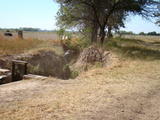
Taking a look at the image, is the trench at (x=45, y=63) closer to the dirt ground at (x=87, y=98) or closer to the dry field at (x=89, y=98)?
the dry field at (x=89, y=98)

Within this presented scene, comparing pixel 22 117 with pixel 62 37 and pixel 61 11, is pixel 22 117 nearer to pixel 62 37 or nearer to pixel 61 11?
pixel 61 11

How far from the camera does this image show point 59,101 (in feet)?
20.7

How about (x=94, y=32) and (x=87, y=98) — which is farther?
(x=94, y=32)

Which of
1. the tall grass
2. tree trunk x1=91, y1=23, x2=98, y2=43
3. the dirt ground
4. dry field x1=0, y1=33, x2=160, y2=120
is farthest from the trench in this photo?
the dirt ground

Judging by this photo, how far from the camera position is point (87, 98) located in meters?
6.65

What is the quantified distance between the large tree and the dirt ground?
9419 mm

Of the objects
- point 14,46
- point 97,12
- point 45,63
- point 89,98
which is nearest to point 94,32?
point 97,12

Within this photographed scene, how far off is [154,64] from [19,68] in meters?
5.88

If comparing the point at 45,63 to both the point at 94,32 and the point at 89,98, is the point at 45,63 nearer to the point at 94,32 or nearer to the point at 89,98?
the point at 94,32

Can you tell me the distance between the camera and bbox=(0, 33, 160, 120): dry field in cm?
552

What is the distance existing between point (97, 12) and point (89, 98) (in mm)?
13744

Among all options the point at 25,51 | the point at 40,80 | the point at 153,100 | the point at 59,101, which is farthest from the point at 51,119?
the point at 25,51

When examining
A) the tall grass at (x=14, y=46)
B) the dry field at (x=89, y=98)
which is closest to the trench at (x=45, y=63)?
the tall grass at (x=14, y=46)

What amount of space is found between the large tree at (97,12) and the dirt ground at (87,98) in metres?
9.42
